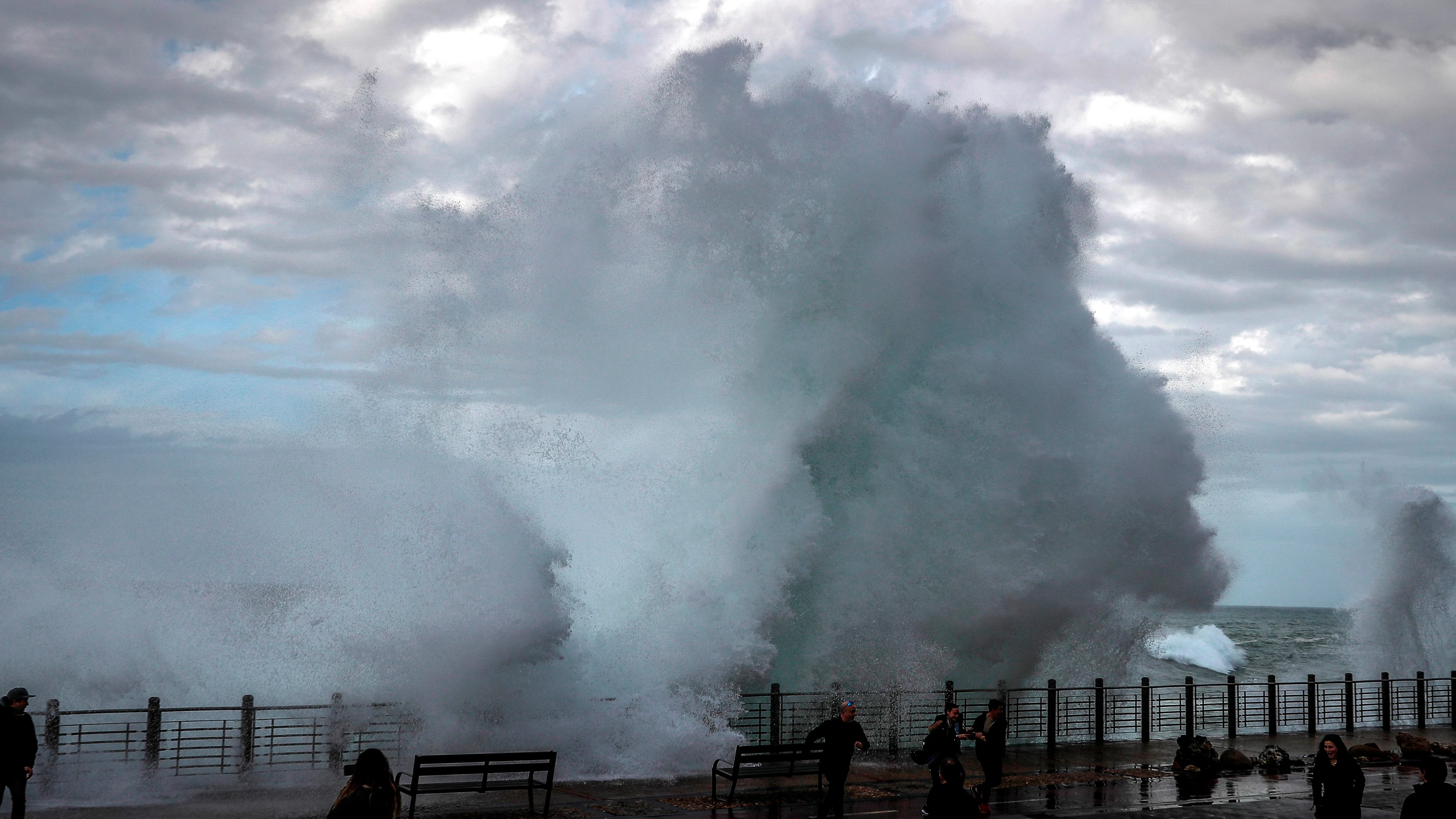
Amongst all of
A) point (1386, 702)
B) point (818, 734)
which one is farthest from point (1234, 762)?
point (818, 734)

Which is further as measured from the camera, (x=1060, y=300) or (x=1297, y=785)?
(x=1060, y=300)

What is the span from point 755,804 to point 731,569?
10352mm

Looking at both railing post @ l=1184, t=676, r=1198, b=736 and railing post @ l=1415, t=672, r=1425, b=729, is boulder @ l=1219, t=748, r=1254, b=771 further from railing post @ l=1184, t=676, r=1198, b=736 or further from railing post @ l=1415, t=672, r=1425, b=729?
railing post @ l=1415, t=672, r=1425, b=729

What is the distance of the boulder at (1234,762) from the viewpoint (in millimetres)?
18422

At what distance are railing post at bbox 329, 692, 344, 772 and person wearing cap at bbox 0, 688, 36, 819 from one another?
14.9 feet

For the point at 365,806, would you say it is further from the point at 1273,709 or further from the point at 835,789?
the point at 1273,709

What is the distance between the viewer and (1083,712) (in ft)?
91.2

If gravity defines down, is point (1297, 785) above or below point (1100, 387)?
below

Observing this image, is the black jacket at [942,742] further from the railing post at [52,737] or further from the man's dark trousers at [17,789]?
the railing post at [52,737]

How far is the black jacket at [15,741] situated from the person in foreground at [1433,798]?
11.5 m

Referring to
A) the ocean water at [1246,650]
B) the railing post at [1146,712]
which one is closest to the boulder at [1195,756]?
the railing post at [1146,712]

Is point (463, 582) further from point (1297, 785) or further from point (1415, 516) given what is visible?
point (1415, 516)

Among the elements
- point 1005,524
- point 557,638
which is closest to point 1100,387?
point 1005,524

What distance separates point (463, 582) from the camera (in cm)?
1956
